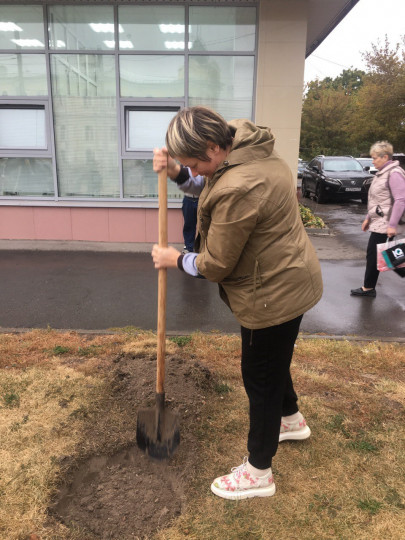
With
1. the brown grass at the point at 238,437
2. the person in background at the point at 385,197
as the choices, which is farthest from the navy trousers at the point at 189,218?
the brown grass at the point at 238,437

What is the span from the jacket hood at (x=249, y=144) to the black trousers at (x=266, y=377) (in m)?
0.82

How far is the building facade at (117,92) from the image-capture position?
8.11 meters

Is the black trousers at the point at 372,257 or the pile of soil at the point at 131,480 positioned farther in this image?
the black trousers at the point at 372,257

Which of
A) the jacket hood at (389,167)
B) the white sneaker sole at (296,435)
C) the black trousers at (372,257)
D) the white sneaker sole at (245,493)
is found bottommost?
the white sneaker sole at (245,493)

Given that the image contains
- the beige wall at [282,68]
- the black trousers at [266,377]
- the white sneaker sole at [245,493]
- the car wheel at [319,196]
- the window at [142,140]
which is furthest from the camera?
the car wheel at [319,196]

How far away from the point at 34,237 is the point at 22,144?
5.87ft

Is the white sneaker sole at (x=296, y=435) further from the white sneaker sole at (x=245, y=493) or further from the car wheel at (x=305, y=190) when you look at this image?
the car wheel at (x=305, y=190)

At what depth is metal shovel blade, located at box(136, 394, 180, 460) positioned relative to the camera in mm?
2723

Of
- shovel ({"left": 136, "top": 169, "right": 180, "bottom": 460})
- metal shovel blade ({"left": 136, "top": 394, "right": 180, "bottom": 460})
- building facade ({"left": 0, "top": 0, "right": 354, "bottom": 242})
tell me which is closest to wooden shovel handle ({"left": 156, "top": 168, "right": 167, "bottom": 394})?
shovel ({"left": 136, "top": 169, "right": 180, "bottom": 460})

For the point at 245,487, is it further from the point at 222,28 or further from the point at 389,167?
the point at 222,28

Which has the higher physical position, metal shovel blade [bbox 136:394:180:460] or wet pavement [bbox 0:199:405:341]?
metal shovel blade [bbox 136:394:180:460]

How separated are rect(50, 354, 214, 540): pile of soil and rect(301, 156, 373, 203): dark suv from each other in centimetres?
1440

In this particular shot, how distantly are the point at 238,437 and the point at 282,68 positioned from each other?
709 centimetres

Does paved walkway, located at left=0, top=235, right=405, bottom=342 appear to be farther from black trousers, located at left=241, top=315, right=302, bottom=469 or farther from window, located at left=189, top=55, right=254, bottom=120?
window, located at left=189, top=55, right=254, bottom=120
